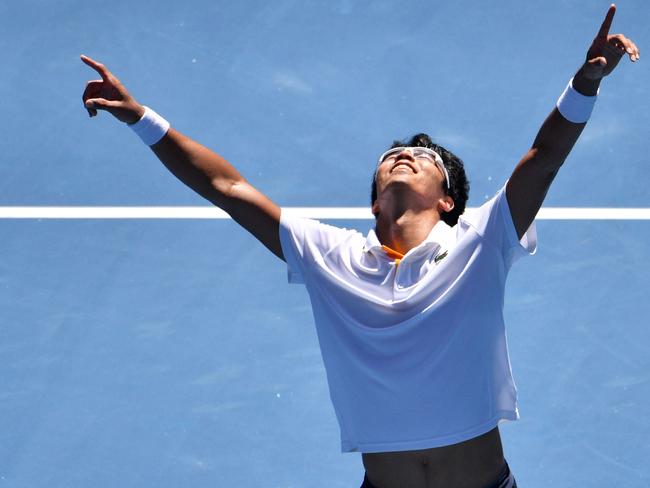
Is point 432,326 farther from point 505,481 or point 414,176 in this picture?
point 414,176

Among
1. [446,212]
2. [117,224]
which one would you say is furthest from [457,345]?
[117,224]

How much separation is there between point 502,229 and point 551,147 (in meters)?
0.40

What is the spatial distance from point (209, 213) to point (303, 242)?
3.31 meters

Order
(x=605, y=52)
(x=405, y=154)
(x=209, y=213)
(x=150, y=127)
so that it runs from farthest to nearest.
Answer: (x=209, y=213)
(x=405, y=154)
(x=150, y=127)
(x=605, y=52)

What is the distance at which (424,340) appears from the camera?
6.13m

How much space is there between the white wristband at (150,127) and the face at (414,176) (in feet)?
3.24

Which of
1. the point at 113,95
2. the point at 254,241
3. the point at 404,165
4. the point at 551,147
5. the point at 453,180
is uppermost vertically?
the point at 113,95

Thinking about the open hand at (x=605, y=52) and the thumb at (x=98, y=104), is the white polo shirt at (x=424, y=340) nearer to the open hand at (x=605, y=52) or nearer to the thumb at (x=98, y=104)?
the open hand at (x=605, y=52)

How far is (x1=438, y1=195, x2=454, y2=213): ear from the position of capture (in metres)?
6.85

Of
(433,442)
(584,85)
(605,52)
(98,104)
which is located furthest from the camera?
(98,104)

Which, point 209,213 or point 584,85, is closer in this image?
point 584,85

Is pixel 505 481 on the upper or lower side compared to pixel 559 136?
lower

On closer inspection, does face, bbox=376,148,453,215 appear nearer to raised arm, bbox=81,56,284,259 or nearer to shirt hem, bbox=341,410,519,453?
raised arm, bbox=81,56,284,259

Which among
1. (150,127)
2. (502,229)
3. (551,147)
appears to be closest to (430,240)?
(502,229)
